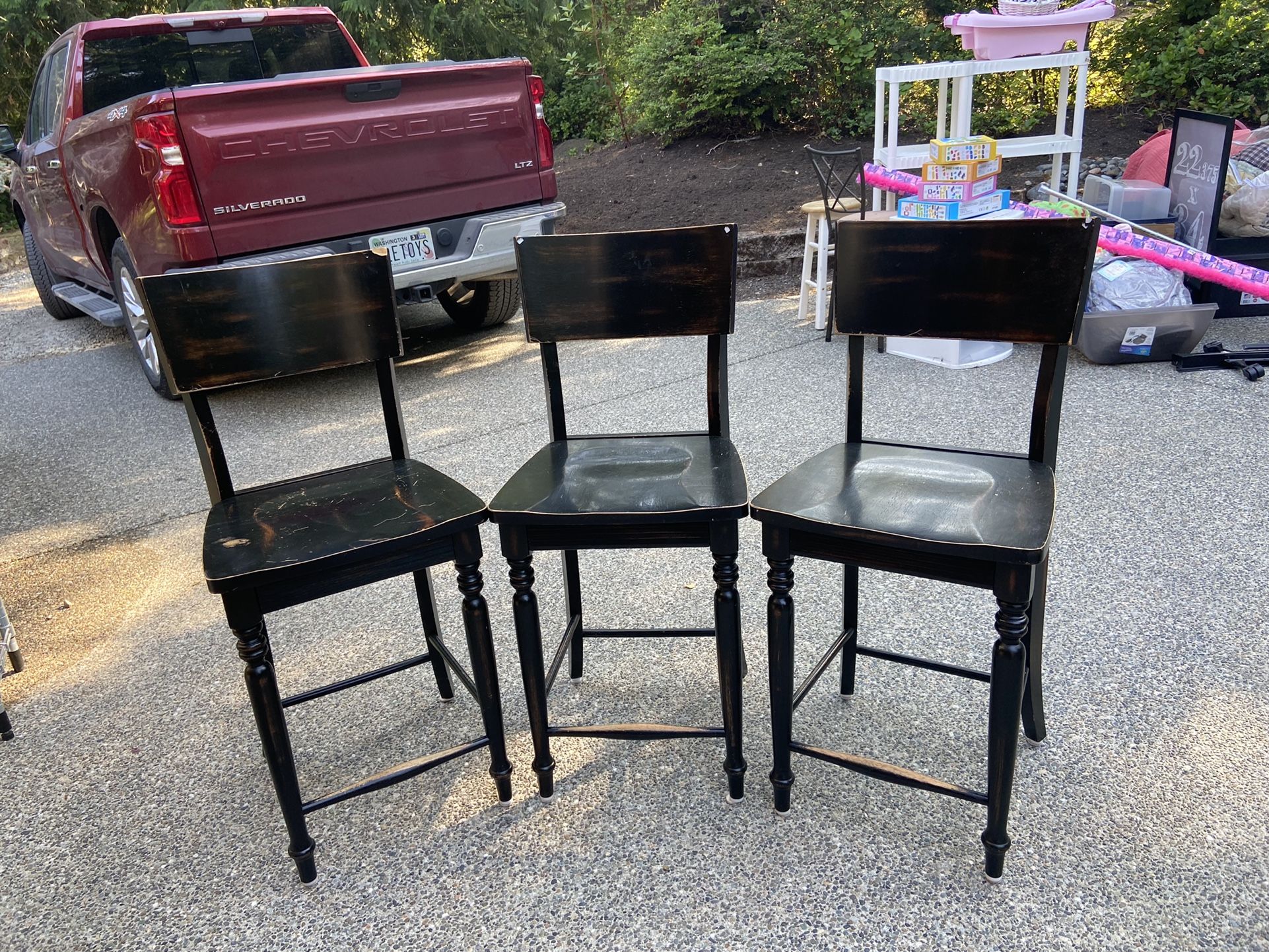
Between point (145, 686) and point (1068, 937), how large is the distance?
2479 millimetres

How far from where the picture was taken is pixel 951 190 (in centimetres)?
463

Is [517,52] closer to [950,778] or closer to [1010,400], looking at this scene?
[1010,400]

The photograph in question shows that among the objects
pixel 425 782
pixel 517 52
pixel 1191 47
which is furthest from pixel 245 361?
pixel 517 52

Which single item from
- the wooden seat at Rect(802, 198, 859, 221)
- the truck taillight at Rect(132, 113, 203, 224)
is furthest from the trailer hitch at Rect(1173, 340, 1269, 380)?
the truck taillight at Rect(132, 113, 203, 224)

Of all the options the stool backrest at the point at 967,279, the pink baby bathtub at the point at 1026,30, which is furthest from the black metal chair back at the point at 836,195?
the stool backrest at the point at 967,279

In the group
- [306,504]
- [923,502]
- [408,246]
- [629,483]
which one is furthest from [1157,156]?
[306,504]

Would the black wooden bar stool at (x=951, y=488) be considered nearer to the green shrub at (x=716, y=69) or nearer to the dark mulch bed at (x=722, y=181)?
the dark mulch bed at (x=722, y=181)

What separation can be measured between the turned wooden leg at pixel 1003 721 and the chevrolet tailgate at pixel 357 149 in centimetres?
404

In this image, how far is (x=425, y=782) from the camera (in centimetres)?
241

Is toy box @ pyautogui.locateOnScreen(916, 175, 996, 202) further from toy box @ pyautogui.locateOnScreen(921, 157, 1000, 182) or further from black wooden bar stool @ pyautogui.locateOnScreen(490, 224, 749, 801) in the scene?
black wooden bar stool @ pyautogui.locateOnScreen(490, 224, 749, 801)

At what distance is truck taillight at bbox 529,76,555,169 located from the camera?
541cm

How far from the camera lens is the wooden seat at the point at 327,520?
1.98 meters

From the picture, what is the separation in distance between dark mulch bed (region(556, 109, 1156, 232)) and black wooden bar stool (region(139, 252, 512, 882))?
564cm

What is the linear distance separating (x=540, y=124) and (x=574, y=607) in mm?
3581
